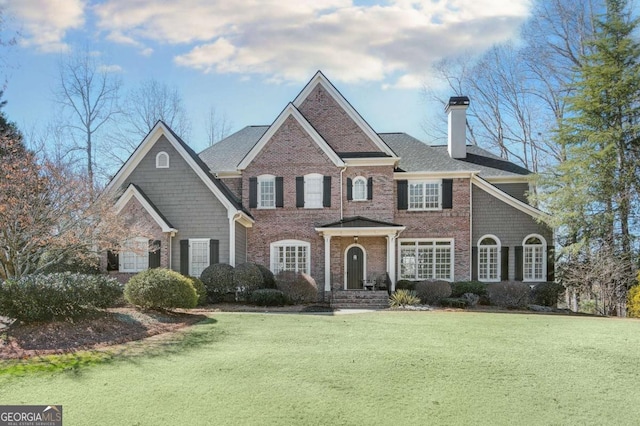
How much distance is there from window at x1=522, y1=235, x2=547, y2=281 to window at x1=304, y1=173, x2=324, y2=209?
32.0 feet

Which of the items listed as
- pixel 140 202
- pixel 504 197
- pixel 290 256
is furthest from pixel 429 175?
pixel 140 202

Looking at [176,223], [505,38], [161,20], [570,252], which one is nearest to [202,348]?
[161,20]

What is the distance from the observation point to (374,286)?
68.7ft

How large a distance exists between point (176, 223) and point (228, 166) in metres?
4.36

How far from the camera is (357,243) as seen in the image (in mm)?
21906

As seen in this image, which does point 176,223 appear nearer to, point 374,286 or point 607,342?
point 374,286

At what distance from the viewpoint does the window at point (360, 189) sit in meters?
22.0

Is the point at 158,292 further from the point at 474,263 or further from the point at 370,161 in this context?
the point at 474,263

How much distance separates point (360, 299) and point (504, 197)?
8.66 metres

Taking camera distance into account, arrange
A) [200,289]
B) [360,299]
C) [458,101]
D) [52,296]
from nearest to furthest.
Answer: [52,296] < [200,289] < [360,299] < [458,101]

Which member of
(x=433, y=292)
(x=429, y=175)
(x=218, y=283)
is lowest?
(x=433, y=292)

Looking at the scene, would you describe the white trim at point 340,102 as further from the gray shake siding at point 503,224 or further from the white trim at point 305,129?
the gray shake siding at point 503,224

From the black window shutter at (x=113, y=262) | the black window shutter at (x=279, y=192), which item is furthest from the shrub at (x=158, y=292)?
the black window shutter at (x=279, y=192)

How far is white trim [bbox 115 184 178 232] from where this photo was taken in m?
19.4
